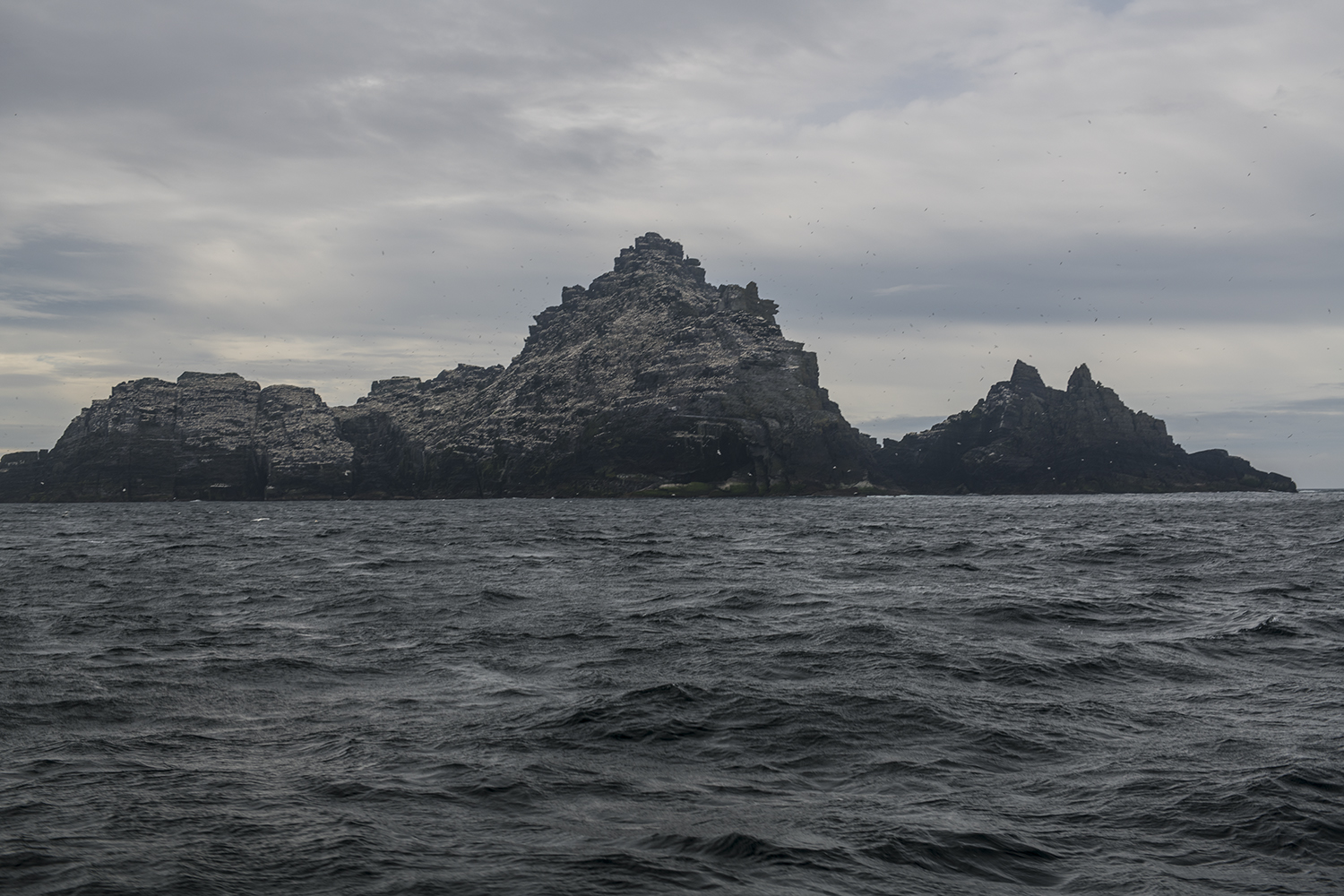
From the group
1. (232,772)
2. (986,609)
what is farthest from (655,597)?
(232,772)

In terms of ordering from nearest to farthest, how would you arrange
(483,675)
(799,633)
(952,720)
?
(952,720) < (483,675) < (799,633)

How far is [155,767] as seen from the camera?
11172 mm

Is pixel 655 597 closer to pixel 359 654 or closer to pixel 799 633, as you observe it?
pixel 799 633

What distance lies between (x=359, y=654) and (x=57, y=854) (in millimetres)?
10259

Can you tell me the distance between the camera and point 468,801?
1002cm

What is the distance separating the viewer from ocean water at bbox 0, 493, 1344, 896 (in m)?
8.45

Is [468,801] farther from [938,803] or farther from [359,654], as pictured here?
[359,654]

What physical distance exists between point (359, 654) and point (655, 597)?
10875 millimetres

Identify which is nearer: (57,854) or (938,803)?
(57,854)

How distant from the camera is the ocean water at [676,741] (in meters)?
8.45

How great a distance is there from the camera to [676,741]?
12.5 meters

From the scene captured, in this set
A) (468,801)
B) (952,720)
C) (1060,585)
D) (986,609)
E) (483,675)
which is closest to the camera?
(468,801)

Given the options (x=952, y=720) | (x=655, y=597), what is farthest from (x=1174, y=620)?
(x=655, y=597)

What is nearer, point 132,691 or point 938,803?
point 938,803
